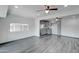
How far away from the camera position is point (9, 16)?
664cm

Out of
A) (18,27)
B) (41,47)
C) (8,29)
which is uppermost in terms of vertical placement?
(18,27)

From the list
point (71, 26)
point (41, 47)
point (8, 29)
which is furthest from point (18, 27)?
point (71, 26)

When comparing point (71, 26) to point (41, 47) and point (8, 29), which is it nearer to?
point (41, 47)

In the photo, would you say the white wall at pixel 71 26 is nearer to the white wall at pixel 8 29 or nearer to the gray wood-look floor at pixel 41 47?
the gray wood-look floor at pixel 41 47

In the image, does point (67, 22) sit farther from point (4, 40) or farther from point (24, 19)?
point (4, 40)

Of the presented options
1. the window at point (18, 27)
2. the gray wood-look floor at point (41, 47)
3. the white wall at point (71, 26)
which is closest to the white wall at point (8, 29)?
the window at point (18, 27)

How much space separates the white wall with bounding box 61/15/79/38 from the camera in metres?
8.04

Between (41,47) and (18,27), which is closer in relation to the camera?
(41,47)

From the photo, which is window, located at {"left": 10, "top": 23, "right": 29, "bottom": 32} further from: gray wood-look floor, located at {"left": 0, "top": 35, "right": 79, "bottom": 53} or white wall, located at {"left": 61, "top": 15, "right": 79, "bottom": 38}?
white wall, located at {"left": 61, "top": 15, "right": 79, "bottom": 38}

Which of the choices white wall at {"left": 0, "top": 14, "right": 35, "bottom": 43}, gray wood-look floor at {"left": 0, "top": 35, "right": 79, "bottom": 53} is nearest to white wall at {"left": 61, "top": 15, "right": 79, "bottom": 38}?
gray wood-look floor at {"left": 0, "top": 35, "right": 79, "bottom": 53}

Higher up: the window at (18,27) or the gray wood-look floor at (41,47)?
the window at (18,27)

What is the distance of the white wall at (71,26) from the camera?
8039 millimetres

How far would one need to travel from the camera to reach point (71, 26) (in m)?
8.73
